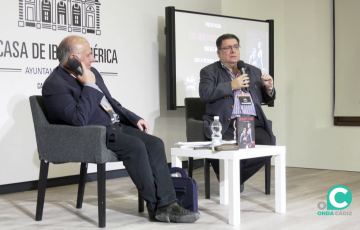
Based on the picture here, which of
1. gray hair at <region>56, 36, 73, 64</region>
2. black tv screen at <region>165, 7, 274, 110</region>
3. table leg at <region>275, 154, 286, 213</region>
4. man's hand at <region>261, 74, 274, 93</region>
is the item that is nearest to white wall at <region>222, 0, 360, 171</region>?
black tv screen at <region>165, 7, 274, 110</region>

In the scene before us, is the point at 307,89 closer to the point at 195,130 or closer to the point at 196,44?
the point at 196,44

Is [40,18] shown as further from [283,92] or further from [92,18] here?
[283,92]

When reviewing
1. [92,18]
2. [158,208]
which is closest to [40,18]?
[92,18]

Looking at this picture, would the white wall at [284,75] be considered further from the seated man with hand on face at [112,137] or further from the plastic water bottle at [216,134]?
the plastic water bottle at [216,134]

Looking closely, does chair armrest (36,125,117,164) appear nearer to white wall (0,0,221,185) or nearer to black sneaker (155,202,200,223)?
black sneaker (155,202,200,223)

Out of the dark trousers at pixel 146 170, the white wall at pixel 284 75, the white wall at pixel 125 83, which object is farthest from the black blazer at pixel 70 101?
the white wall at pixel 284 75

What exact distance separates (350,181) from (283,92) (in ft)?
5.30

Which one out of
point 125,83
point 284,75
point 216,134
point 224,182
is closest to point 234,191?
point 216,134

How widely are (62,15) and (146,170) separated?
2.24m

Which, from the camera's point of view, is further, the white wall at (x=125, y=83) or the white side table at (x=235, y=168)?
the white wall at (x=125, y=83)

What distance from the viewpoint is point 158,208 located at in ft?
8.96

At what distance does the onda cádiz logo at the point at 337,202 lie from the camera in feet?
9.70

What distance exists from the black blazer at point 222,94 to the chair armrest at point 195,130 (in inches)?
2.4

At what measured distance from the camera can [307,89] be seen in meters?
5.47
